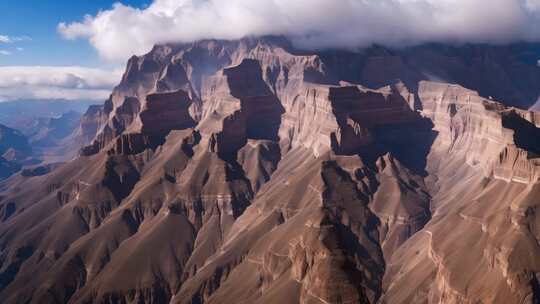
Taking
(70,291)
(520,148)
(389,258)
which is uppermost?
(520,148)

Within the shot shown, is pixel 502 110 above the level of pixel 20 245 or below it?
above

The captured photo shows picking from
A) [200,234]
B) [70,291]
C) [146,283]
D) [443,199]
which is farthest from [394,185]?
[70,291]

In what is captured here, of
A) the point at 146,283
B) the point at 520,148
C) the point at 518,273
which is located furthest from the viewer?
the point at 146,283

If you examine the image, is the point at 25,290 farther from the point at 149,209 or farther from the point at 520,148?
the point at 520,148

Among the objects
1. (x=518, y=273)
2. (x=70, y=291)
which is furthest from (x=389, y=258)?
(x=70, y=291)

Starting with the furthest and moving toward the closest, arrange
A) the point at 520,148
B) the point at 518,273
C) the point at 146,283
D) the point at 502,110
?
the point at 502,110 → the point at 146,283 → the point at 520,148 → the point at 518,273

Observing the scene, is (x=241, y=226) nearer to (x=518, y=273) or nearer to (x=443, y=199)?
(x=443, y=199)

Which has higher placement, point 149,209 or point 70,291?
point 149,209

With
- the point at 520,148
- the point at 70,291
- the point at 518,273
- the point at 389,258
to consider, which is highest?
the point at 520,148

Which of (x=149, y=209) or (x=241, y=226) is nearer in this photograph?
(x=241, y=226)
